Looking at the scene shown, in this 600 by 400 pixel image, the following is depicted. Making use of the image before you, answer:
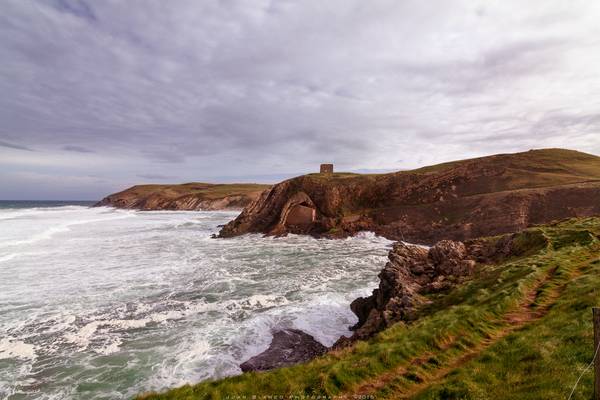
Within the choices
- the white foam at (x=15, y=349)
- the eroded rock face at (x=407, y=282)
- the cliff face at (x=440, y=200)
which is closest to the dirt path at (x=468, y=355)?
the eroded rock face at (x=407, y=282)

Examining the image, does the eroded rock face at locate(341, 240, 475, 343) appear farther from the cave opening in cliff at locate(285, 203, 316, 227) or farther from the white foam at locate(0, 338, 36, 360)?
the cave opening in cliff at locate(285, 203, 316, 227)

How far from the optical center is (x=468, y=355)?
10.7 m

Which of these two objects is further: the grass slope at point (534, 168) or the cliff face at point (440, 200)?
the grass slope at point (534, 168)

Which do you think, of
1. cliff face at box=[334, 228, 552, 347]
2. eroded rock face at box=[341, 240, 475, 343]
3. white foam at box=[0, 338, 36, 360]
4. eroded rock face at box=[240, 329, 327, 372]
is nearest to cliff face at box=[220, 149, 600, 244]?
cliff face at box=[334, 228, 552, 347]

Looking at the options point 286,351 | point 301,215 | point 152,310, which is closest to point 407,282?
point 286,351

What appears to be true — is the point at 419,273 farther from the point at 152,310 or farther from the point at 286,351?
the point at 152,310

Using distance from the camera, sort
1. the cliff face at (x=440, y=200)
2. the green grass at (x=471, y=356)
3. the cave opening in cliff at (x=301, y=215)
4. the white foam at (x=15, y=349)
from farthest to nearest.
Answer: the cave opening in cliff at (x=301, y=215) < the cliff face at (x=440, y=200) < the white foam at (x=15, y=349) < the green grass at (x=471, y=356)

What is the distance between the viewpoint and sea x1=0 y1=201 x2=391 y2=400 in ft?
47.3

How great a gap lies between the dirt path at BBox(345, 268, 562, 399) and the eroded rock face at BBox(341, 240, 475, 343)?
4307 mm

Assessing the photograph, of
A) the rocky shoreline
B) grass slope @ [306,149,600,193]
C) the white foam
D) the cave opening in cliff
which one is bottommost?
the white foam

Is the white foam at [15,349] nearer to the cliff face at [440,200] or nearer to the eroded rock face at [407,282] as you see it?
the eroded rock face at [407,282]

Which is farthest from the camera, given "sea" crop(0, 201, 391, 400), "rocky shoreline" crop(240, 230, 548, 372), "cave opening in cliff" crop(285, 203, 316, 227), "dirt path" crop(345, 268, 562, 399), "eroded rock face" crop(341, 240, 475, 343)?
"cave opening in cliff" crop(285, 203, 316, 227)

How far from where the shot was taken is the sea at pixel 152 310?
1441cm

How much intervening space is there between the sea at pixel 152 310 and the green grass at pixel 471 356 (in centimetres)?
513
